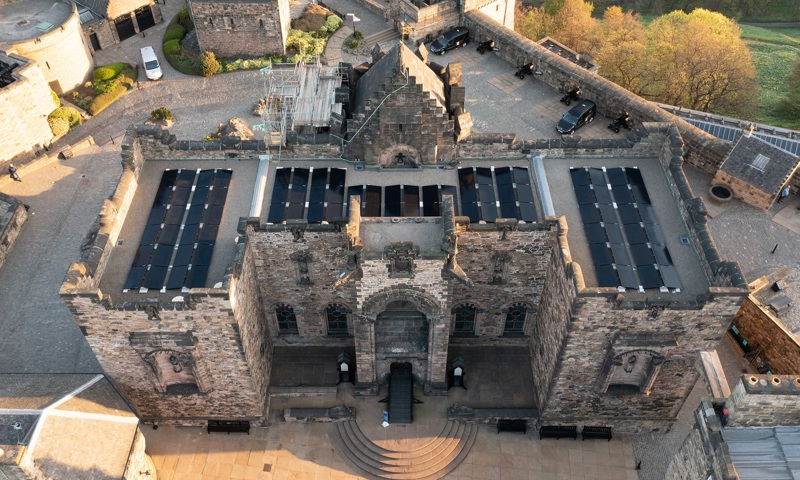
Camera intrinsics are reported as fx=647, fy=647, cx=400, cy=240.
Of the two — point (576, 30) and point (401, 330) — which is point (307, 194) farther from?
point (576, 30)

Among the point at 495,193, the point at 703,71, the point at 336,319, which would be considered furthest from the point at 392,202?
the point at 703,71

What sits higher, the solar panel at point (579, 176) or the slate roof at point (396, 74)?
the slate roof at point (396, 74)

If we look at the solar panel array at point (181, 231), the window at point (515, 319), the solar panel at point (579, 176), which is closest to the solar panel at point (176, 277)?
the solar panel array at point (181, 231)

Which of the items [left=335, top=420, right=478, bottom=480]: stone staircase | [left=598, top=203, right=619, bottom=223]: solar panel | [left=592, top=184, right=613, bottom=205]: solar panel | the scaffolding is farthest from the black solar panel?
[left=592, top=184, right=613, bottom=205]: solar panel

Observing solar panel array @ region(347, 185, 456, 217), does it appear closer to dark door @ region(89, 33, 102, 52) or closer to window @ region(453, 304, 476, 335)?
window @ region(453, 304, 476, 335)

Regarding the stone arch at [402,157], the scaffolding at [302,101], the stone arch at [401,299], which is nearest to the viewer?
the stone arch at [401,299]

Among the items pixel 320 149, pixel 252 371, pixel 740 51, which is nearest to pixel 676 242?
pixel 320 149

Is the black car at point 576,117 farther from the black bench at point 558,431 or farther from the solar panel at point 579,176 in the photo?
the black bench at point 558,431
